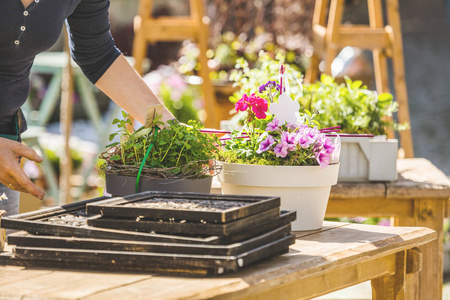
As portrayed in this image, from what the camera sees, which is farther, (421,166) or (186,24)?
(186,24)

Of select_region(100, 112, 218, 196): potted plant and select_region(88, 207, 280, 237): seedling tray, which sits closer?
select_region(88, 207, 280, 237): seedling tray

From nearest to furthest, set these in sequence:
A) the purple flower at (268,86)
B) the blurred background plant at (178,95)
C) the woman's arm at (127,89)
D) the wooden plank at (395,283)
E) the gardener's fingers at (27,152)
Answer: the gardener's fingers at (27,152) < the wooden plank at (395,283) < the purple flower at (268,86) < the woman's arm at (127,89) < the blurred background plant at (178,95)

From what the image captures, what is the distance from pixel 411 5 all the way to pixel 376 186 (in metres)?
8.21

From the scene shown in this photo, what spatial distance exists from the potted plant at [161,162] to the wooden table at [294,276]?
25cm

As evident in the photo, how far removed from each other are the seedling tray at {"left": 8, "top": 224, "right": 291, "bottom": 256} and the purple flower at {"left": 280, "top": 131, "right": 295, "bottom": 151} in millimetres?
244

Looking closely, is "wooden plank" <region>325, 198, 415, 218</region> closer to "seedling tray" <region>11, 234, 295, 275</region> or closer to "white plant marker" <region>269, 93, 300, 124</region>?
"white plant marker" <region>269, 93, 300, 124</region>

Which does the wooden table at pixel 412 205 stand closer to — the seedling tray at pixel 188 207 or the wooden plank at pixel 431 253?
the wooden plank at pixel 431 253

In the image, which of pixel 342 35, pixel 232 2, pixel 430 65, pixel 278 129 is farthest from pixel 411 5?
pixel 278 129

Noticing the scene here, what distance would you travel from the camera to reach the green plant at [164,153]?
1.35 metres

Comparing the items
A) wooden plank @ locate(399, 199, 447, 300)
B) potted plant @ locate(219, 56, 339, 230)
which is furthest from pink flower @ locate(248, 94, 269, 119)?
wooden plank @ locate(399, 199, 447, 300)

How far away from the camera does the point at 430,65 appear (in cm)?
927

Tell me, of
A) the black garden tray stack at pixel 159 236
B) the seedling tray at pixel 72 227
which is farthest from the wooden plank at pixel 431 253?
the seedling tray at pixel 72 227

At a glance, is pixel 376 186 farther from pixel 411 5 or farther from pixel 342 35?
pixel 411 5

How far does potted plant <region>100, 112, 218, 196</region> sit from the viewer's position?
1343mm
